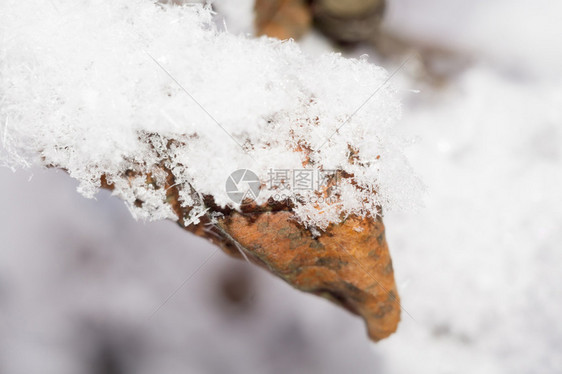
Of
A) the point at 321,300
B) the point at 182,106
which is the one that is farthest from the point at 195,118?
the point at 321,300

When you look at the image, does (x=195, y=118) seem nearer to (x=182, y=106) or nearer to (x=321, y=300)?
(x=182, y=106)

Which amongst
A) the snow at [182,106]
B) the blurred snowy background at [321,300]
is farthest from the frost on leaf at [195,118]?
the blurred snowy background at [321,300]

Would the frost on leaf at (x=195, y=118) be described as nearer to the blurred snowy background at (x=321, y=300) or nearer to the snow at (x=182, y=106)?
the snow at (x=182, y=106)

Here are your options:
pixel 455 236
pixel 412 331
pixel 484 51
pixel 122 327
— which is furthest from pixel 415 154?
pixel 122 327

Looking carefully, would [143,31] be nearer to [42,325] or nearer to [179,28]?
[179,28]

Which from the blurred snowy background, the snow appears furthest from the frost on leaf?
the blurred snowy background

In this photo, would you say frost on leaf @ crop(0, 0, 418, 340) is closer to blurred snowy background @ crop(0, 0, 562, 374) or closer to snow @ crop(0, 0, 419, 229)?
snow @ crop(0, 0, 419, 229)
